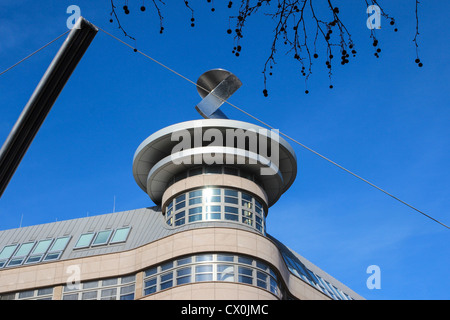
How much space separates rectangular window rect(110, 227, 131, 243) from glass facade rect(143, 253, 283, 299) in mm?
4930

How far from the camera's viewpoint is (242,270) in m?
29.7

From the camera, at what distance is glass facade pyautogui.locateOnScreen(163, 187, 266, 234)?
3206cm

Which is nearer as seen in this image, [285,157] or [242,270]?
[242,270]

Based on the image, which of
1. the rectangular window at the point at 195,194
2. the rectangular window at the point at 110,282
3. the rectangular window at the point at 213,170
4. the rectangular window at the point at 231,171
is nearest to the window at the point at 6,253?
the rectangular window at the point at 110,282

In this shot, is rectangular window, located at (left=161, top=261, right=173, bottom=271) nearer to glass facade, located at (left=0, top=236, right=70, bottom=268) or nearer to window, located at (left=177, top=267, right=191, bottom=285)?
window, located at (left=177, top=267, right=191, bottom=285)

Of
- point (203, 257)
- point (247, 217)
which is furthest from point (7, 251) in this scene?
point (247, 217)

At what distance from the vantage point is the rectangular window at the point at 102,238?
3539 centimetres

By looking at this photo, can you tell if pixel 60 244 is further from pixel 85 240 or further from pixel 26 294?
pixel 26 294

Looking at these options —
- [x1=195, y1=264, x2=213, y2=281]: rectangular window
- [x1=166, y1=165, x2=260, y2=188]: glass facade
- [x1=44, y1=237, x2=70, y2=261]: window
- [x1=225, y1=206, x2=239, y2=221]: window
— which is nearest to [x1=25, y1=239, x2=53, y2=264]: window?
[x1=44, y1=237, x2=70, y2=261]: window

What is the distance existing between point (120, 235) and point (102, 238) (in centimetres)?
117

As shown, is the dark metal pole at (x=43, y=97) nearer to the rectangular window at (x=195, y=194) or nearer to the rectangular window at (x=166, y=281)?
the rectangular window at (x=166, y=281)
